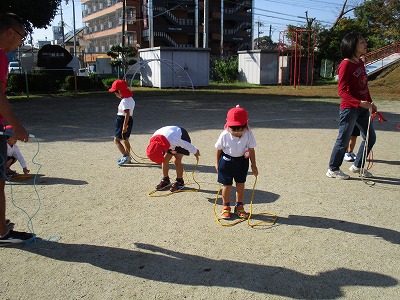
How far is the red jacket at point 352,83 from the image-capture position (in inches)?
202

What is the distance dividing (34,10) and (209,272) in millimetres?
18442

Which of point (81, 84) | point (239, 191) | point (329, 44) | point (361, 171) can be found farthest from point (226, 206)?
point (329, 44)


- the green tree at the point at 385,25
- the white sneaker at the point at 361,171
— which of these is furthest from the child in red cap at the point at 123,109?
the green tree at the point at 385,25

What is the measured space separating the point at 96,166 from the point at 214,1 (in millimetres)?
56596

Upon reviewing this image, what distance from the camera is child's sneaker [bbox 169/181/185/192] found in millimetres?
4963

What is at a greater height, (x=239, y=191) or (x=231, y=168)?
(x=231, y=168)

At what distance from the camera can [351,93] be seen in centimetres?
526

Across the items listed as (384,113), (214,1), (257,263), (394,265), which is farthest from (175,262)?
(214,1)

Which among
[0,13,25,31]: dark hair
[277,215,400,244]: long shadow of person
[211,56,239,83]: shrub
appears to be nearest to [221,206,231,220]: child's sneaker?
[277,215,400,244]: long shadow of person

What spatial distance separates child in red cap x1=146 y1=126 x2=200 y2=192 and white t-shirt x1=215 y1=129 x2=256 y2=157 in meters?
0.84

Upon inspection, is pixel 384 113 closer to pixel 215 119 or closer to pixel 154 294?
pixel 215 119

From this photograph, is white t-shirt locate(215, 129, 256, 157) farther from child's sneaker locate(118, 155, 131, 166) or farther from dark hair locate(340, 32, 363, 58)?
child's sneaker locate(118, 155, 131, 166)

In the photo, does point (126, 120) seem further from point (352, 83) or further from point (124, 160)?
point (352, 83)

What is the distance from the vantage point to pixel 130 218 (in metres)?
4.07
